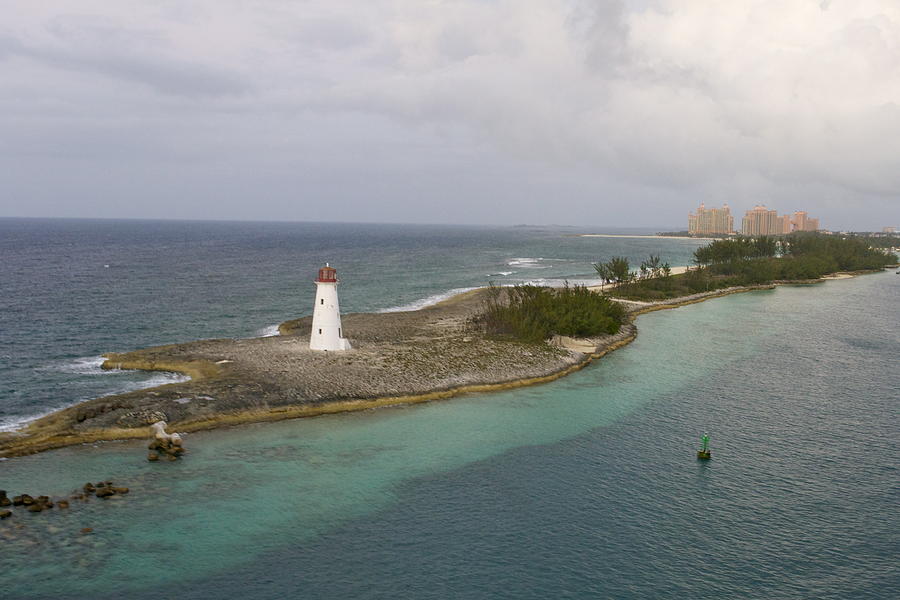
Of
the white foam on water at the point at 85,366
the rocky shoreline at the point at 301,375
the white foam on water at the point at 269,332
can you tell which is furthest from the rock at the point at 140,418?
the white foam on water at the point at 269,332

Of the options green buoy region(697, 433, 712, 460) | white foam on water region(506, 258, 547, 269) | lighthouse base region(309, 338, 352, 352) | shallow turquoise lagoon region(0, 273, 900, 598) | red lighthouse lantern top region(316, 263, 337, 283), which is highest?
red lighthouse lantern top region(316, 263, 337, 283)

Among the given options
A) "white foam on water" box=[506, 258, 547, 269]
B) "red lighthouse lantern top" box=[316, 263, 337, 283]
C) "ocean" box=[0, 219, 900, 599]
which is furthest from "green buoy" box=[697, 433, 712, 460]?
"white foam on water" box=[506, 258, 547, 269]

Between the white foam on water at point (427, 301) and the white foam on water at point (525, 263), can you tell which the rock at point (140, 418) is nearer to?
the white foam on water at point (427, 301)

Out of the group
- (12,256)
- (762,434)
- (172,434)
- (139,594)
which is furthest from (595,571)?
(12,256)

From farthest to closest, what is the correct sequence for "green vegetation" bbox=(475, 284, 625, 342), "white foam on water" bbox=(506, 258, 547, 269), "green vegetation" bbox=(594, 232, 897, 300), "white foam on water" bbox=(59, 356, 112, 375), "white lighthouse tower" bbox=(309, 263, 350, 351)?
"white foam on water" bbox=(506, 258, 547, 269) → "green vegetation" bbox=(594, 232, 897, 300) → "green vegetation" bbox=(475, 284, 625, 342) → "white lighthouse tower" bbox=(309, 263, 350, 351) → "white foam on water" bbox=(59, 356, 112, 375)

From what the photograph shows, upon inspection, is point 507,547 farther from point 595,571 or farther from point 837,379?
point 837,379

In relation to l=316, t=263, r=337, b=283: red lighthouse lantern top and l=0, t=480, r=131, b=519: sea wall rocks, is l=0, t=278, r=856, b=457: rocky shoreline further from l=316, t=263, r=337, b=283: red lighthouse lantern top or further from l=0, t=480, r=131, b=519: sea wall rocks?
l=0, t=480, r=131, b=519: sea wall rocks
